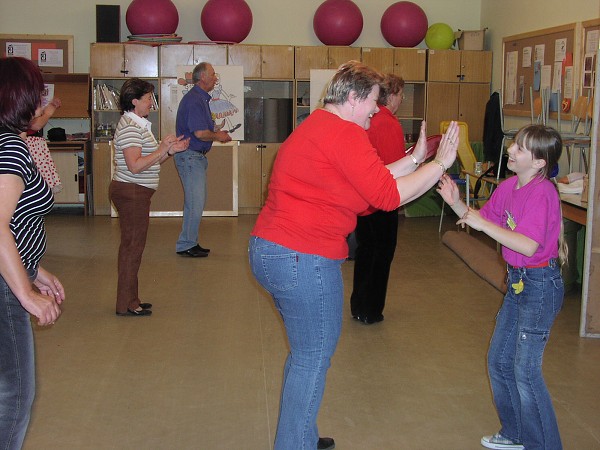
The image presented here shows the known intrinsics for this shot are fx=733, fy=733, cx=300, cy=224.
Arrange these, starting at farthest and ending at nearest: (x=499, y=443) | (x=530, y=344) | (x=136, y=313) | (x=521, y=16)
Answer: (x=521, y=16), (x=136, y=313), (x=499, y=443), (x=530, y=344)

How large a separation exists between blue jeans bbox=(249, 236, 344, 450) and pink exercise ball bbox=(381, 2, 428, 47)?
7.94 m

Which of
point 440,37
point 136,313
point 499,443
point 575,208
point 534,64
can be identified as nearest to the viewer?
point 499,443

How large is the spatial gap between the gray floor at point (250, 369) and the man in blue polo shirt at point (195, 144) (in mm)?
724

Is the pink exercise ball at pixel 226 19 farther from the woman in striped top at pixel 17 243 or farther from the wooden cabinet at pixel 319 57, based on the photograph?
the woman in striped top at pixel 17 243

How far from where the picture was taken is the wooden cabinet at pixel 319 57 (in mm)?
9742

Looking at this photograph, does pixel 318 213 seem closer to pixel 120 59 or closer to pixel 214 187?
pixel 214 187

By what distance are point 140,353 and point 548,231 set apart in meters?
2.52

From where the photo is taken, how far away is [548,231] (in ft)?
8.89

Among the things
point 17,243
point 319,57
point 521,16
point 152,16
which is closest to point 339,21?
point 319,57

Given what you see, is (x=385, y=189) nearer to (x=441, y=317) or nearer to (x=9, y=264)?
(x=9, y=264)

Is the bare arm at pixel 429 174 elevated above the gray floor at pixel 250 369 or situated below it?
above

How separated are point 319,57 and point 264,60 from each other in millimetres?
733

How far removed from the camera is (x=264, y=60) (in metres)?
9.73

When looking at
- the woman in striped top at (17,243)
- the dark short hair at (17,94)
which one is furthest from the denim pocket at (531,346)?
the dark short hair at (17,94)
